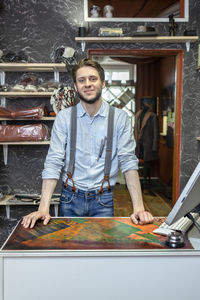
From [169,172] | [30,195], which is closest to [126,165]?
[30,195]

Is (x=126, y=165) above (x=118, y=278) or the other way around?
above

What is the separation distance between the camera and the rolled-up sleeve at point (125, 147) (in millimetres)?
1838

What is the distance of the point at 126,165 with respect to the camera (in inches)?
72.3

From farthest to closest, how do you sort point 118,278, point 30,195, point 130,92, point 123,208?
point 130,92
point 123,208
point 30,195
point 118,278

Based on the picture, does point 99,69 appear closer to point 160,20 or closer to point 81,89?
point 81,89

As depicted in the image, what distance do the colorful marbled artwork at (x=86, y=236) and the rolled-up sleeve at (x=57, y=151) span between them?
1.01ft

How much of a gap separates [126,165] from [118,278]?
83 cm

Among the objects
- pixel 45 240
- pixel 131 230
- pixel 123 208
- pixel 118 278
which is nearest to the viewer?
pixel 118 278

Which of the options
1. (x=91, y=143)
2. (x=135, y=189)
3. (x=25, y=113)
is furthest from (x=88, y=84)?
(x=25, y=113)

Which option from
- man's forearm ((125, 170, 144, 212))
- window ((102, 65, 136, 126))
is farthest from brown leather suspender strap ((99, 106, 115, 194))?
window ((102, 65, 136, 126))

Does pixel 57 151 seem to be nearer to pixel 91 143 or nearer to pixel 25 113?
pixel 91 143

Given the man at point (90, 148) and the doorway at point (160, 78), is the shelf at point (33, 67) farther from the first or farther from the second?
the man at point (90, 148)

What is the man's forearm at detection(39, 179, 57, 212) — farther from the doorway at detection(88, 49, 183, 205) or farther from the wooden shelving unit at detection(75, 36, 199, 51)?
the doorway at detection(88, 49, 183, 205)

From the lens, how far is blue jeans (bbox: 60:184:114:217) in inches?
75.5
